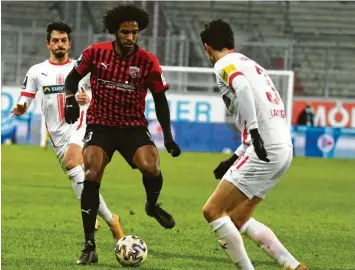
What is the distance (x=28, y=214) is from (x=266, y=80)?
6147mm

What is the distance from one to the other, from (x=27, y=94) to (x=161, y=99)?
2528 millimetres

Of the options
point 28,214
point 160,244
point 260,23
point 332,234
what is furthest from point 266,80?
point 260,23

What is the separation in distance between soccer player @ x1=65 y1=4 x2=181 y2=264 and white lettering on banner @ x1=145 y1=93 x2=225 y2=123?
22.6 m

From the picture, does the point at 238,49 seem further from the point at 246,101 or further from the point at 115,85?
the point at 246,101

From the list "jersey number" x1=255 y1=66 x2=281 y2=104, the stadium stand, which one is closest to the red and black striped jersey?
"jersey number" x1=255 y1=66 x2=281 y2=104

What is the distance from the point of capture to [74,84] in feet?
28.9

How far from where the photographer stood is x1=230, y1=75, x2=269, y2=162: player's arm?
698 cm

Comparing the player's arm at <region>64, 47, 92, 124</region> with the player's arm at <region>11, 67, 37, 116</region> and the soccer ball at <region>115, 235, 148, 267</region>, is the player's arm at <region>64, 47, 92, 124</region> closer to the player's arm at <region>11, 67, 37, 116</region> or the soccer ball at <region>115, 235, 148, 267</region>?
the soccer ball at <region>115, 235, 148, 267</region>

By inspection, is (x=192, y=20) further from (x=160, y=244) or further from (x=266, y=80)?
(x=266, y=80)

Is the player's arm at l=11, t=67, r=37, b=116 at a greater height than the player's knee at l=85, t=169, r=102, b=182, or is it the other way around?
the player's arm at l=11, t=67, r=37, b=116

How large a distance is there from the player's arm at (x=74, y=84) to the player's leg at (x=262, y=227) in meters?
1.64

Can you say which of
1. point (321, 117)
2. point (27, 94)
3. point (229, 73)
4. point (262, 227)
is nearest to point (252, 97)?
point (229, 73)

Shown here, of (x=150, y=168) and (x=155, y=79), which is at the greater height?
(x=155, y=79)

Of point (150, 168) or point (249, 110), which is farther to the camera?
point (150, 168)
